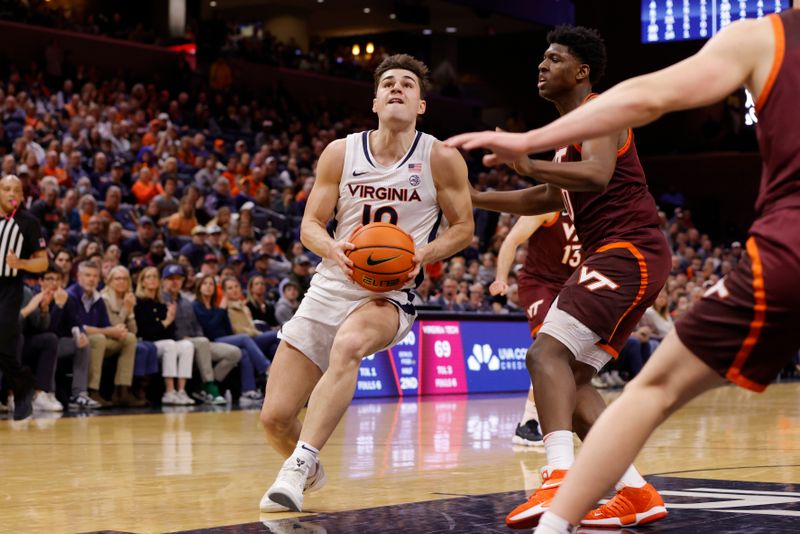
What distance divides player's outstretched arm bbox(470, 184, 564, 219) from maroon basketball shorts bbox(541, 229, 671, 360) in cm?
36

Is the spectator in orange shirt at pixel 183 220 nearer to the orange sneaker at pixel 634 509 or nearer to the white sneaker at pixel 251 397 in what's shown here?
the white sneaker at pixel 251 397

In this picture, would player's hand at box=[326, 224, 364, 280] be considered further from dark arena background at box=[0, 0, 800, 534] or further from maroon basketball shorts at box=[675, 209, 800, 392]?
maroon basketball shorts at box=[675, 209, 800, 392]

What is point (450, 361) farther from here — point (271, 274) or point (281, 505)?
point (281, 505)

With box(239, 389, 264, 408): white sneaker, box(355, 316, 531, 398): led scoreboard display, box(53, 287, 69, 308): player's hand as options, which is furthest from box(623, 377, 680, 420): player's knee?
box(355, 316, 531, 398): led scoreboard display

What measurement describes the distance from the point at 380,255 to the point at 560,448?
1101 millimetres

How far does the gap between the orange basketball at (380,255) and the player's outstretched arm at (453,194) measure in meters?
0.32

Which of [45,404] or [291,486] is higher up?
[291,486]

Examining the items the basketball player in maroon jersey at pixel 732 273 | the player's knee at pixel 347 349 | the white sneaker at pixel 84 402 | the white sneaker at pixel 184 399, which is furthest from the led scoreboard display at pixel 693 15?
the basketball player in maroon jersey at pixel 732 273

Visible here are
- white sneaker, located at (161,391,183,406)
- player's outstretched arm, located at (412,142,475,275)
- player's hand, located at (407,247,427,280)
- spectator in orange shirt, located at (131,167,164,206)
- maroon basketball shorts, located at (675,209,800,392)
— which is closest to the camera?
maroon basketball shorts, located at (675,209,800,392)

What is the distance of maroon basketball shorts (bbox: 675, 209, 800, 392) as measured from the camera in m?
3.03

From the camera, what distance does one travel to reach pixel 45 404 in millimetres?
10812

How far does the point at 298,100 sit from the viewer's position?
27.0 metres

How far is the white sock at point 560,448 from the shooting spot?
15.3 ft

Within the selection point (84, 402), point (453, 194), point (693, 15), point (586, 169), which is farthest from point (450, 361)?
point (586, 169)
